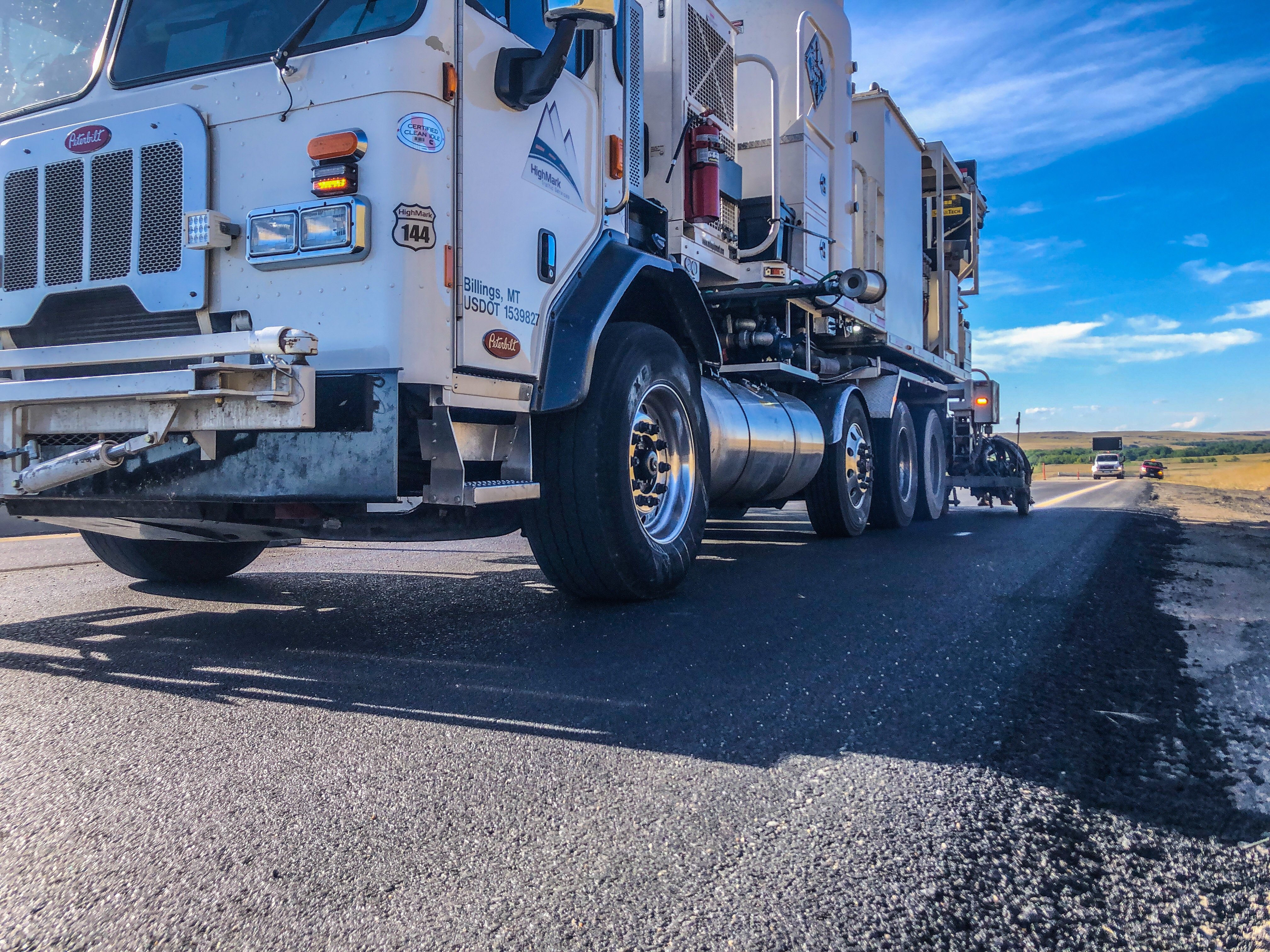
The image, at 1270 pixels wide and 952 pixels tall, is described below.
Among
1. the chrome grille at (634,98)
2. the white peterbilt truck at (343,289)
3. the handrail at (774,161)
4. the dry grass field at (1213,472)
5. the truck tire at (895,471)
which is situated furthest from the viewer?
the dry grass field at (1213,472)

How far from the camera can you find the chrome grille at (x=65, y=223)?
12.4 ft

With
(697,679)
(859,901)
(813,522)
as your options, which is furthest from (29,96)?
(813,522)

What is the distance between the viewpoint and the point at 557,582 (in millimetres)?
4387

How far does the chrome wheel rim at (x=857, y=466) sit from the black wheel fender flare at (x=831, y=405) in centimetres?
23

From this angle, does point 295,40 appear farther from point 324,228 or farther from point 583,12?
point 583,12

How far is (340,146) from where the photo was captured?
3.36 m

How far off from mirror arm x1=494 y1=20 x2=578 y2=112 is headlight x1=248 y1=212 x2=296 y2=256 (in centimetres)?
101

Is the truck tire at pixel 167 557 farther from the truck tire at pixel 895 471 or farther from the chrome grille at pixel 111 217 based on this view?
the truck tire at pixel 895 471

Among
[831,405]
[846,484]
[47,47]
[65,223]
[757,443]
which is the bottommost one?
[846,484]

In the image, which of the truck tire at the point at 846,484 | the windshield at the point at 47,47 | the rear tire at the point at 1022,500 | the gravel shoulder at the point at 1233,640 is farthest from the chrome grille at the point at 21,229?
the rear tire at the point at 1022,500

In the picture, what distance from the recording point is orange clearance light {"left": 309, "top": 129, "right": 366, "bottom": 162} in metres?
3.34

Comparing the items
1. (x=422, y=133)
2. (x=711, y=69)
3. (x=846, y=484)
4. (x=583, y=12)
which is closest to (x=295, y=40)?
(x=422, y=133)

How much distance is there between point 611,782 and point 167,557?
3.89 metres

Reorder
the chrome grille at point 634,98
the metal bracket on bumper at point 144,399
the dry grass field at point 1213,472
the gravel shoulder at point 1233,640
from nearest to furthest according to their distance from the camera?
the gravel shoulder at point 1233,640 → the metal bracket on bumper at point 144,399 → the chrome grille at point 634,98 → the dry grass field at point 1213,472
